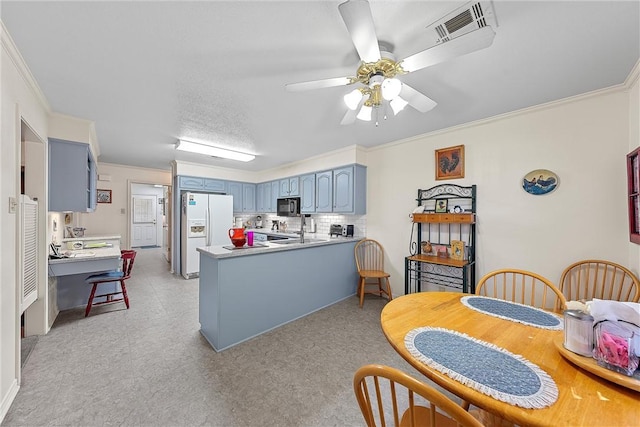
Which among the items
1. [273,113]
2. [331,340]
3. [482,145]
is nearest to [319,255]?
[331,340]

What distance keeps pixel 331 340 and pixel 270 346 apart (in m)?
0.61

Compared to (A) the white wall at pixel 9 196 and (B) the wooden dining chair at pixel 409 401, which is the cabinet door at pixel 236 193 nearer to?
(A) the white wall at pixel 9 196

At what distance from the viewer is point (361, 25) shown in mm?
1098

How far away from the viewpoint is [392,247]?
11.7 feet

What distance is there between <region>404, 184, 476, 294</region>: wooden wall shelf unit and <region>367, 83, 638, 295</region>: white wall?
0.32 feet

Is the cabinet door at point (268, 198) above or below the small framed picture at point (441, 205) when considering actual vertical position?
above

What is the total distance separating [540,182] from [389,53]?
205 centimetres

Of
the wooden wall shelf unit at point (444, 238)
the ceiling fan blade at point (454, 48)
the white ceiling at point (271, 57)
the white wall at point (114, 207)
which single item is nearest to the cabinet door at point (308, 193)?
the white ceiling at point (271, 57)

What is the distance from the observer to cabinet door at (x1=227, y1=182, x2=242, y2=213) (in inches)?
220

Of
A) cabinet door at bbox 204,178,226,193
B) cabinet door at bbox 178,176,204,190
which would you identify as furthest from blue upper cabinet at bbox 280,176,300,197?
cabinet door at bbox 178,176,204,190

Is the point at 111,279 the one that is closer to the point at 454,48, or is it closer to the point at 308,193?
the point at 308,193

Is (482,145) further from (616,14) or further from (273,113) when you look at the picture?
(273,113)

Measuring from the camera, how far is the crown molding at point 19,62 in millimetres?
1416

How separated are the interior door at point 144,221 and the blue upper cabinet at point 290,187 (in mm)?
6316
